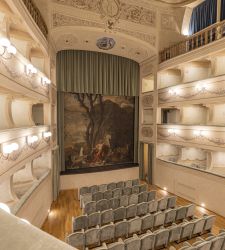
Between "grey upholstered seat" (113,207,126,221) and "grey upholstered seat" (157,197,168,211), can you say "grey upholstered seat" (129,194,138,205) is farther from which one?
"grey upholstered seat" (113,207,126,221)

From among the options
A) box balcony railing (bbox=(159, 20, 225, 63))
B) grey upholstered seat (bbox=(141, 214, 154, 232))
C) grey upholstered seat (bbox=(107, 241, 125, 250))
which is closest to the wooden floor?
grey upholstered seat (bbox=(141, 214, 154, 232))

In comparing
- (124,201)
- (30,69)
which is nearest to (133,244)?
(124,201)

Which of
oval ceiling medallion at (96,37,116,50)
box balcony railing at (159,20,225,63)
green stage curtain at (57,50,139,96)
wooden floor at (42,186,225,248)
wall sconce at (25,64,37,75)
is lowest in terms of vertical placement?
wooden floor at (42,186,225,248)

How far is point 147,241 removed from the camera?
4789 mm

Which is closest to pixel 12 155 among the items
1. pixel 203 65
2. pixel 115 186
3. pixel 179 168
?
pixel 115 186

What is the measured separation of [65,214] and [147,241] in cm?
440

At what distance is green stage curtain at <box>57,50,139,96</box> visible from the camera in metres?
11.1

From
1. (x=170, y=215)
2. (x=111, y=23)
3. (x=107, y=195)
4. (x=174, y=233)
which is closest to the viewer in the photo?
(x=174, y=233)

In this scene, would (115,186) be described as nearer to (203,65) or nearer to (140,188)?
(140,188)

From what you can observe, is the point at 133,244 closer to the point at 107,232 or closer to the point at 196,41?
the point at 107,232

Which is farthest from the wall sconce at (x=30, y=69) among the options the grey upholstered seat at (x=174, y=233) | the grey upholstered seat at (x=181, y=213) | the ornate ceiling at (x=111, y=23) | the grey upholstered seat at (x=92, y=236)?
the grey upholstered seat at (x=181, y=213)

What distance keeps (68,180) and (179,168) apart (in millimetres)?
5973

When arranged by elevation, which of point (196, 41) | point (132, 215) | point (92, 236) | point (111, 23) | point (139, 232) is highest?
point (111, 23)

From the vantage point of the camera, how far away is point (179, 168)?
9930 millimetres
